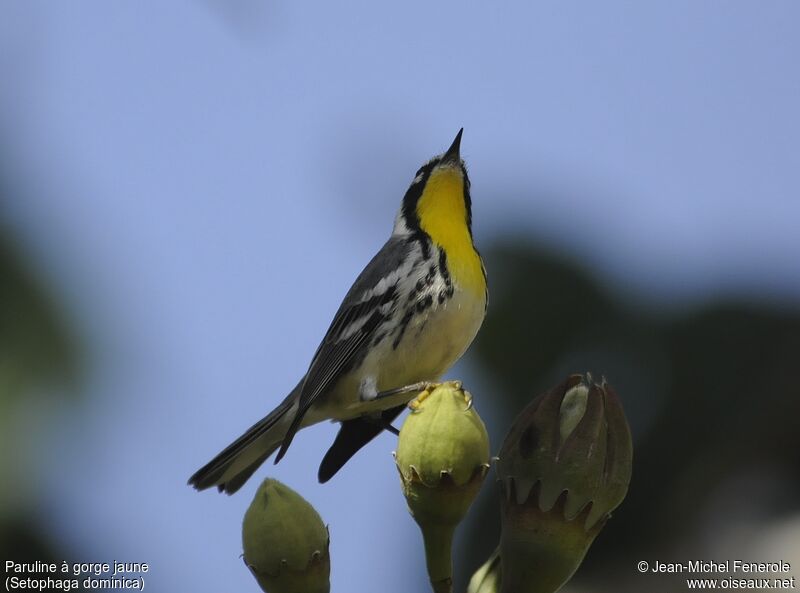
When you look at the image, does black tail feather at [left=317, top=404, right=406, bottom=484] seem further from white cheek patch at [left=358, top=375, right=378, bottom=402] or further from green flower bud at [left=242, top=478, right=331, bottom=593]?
green flower bud at [left=242, top=478, right=331, bottom=593]

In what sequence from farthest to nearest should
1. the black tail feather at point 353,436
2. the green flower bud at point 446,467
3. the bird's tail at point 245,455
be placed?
the black tail feather at point 353,436, the bird's tail at point 245,455, the green flower bud at point 446,467

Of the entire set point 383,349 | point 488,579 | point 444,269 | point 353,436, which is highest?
point 444,269

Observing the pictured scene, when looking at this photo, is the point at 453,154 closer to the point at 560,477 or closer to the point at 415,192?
the point at 415,192

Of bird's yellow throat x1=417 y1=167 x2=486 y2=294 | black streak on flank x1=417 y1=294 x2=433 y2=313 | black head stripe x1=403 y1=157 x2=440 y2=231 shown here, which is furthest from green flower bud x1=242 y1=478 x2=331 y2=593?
black head stripe x1=403 y1=157 x2=440 y2=231

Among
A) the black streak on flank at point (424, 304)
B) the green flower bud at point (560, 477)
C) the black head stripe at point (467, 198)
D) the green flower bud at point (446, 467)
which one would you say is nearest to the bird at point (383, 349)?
the black streak on flank at point (424, 304)

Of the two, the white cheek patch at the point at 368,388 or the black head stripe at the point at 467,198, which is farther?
the black head stripe at the point at 467,198

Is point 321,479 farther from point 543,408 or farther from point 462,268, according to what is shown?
point 543,408

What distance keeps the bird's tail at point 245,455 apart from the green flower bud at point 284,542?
1934 mm

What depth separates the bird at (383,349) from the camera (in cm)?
450

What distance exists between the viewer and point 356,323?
479 cm

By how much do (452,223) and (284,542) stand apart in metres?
2.99

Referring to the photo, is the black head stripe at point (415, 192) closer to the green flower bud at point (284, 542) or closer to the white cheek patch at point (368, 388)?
the white cheek patch at point (368, 388)

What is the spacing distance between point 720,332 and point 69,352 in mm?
4926

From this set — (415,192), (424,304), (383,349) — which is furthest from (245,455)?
(415,192)
